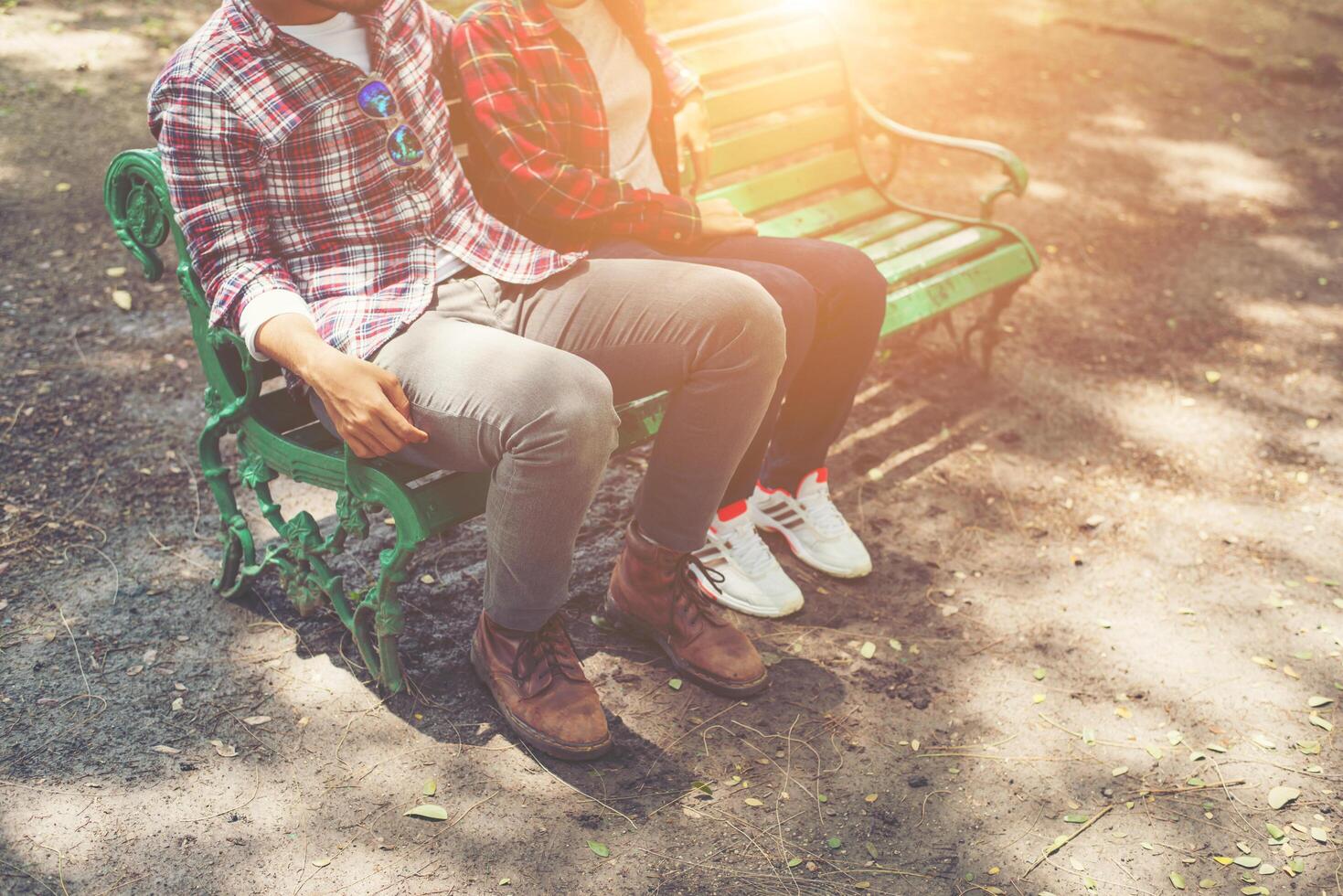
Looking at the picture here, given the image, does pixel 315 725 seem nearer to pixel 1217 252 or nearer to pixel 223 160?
pixel 223 160

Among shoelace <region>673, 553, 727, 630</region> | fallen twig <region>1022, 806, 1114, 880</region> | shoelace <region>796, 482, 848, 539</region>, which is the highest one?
shoelace <region>673, 553, 727, 630</region>

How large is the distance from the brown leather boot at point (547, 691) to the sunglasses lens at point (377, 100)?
1.10 m

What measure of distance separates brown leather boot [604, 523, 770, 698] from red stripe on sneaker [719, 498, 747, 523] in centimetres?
21

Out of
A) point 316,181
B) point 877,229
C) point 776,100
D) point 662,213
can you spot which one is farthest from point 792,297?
point 776,100

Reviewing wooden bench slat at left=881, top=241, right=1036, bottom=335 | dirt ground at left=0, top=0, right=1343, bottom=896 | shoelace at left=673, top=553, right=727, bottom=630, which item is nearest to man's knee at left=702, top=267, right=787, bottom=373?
shoelace at left=673, top=553, right=727, bottom=630

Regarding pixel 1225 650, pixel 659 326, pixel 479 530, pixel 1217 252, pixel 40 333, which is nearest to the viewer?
pixel 659 326

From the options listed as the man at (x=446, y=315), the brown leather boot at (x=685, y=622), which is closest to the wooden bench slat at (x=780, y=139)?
the man at (x=446, y=315)

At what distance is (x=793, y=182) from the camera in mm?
3949

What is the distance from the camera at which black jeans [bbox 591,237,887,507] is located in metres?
2.66

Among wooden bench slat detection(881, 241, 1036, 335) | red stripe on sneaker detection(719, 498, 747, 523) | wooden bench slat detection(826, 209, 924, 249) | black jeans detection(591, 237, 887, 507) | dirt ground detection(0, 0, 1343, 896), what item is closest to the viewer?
dirt ground detection(0, 0, 1343, 896)

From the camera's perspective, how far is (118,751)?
8.07 feet

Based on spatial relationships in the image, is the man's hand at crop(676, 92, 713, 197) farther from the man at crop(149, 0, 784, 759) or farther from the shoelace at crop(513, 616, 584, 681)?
the shoelace at crop(513, 616, 584, 681)

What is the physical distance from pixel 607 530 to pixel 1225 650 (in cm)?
168

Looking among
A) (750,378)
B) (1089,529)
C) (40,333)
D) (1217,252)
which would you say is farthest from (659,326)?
(1217,252)
